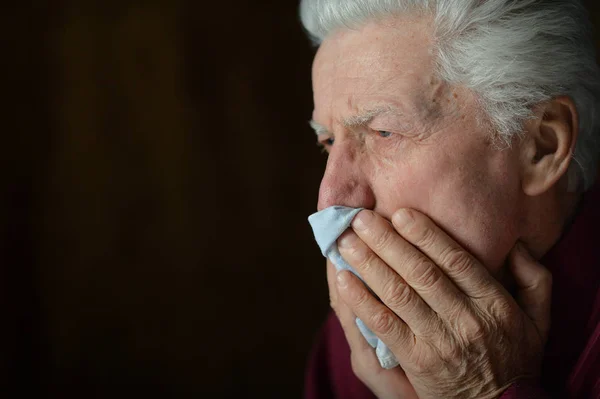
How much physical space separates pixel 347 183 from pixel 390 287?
0.23 metres

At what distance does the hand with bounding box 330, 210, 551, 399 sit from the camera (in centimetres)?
109

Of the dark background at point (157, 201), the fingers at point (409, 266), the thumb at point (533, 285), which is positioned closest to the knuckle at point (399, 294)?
the fingers at point (409, 266)

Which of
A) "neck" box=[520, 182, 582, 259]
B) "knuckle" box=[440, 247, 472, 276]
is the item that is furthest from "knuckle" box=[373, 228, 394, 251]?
"neck" box=[520, 182, 582, 259]

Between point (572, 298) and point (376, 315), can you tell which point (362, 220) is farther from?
point (572, 298)

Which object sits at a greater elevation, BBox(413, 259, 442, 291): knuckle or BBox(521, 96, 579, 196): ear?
BBox(521, 96, 579, 196): ear

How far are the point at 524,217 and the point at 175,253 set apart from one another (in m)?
1.68

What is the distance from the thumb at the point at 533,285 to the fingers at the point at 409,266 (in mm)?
175

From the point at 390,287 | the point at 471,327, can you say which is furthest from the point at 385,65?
the point at 471,327

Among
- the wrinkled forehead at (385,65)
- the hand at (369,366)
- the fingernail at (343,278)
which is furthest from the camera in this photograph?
the hand at (369,366)

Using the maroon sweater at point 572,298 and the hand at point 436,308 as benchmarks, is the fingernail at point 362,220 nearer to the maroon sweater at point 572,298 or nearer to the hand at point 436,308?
the hand at point 436,308

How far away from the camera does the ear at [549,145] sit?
113 cm

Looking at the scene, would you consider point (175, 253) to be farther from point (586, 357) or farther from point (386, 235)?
point (586, 357)

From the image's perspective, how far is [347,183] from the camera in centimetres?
114

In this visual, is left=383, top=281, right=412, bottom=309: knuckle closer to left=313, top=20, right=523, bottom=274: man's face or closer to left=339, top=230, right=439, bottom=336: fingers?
left=339, top=230, right=439, bottom=336: fingers
